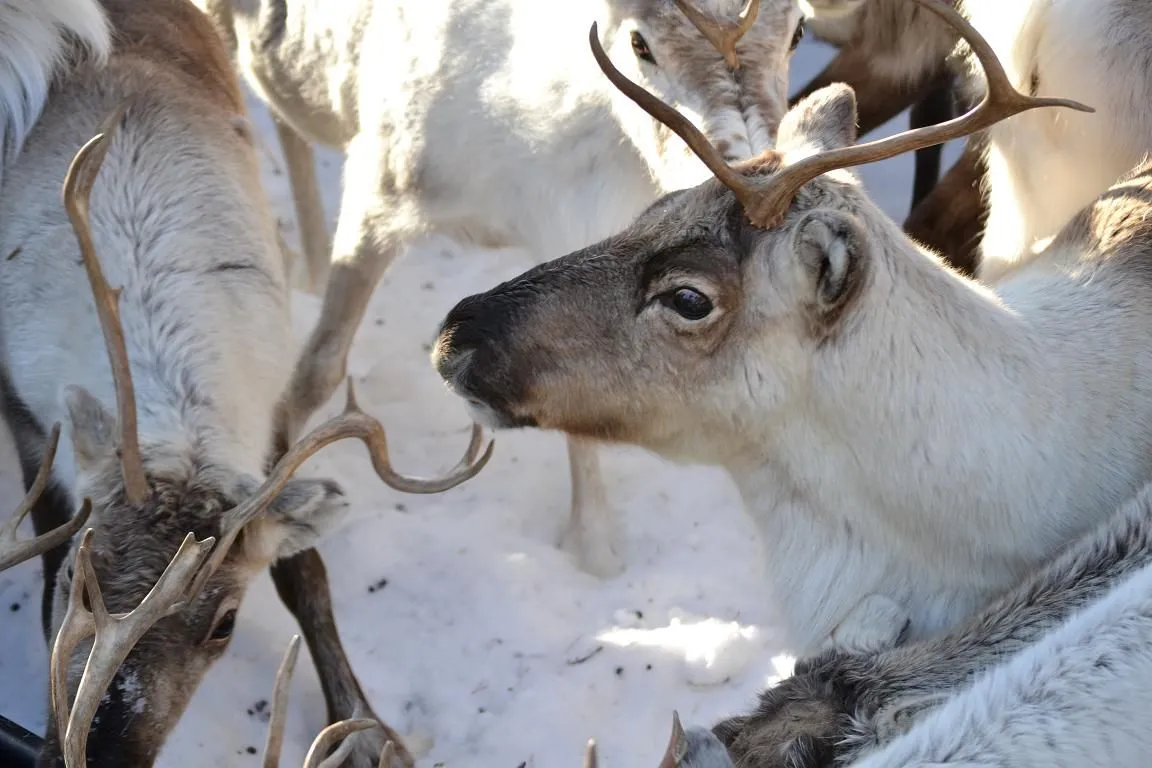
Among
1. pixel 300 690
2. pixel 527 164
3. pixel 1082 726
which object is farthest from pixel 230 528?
pixel 1082 726

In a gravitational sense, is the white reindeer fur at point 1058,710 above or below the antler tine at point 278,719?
above

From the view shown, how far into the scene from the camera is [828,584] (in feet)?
8.48

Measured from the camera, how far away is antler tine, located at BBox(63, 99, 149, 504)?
266 cm

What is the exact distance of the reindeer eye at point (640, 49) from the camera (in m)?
3.29

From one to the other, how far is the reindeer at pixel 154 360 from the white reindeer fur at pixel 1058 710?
1358mm

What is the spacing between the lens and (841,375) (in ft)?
7.89

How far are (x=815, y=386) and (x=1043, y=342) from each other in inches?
18.5

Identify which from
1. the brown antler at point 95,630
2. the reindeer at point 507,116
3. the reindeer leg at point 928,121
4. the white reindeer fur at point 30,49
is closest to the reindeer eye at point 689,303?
the reindeer at point 507,116

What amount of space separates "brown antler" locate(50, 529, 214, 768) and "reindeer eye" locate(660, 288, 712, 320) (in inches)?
39.3

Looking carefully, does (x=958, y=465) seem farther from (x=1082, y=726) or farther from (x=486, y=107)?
(x=486, y=107)

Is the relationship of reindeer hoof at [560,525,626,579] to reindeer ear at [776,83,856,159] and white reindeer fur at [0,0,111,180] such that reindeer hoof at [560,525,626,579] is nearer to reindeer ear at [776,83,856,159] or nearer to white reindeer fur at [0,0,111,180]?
reindeer ear at [776,83,856,159]

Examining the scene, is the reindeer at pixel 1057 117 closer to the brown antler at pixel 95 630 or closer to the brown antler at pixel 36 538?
the brown antler at pixel 95 630

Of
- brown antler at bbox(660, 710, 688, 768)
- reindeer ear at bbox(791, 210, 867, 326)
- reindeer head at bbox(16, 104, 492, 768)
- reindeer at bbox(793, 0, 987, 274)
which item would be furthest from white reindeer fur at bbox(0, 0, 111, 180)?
brown antler at bbox(660, 710, 688, 768)

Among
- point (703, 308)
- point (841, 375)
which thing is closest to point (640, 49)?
point (703, 308)
